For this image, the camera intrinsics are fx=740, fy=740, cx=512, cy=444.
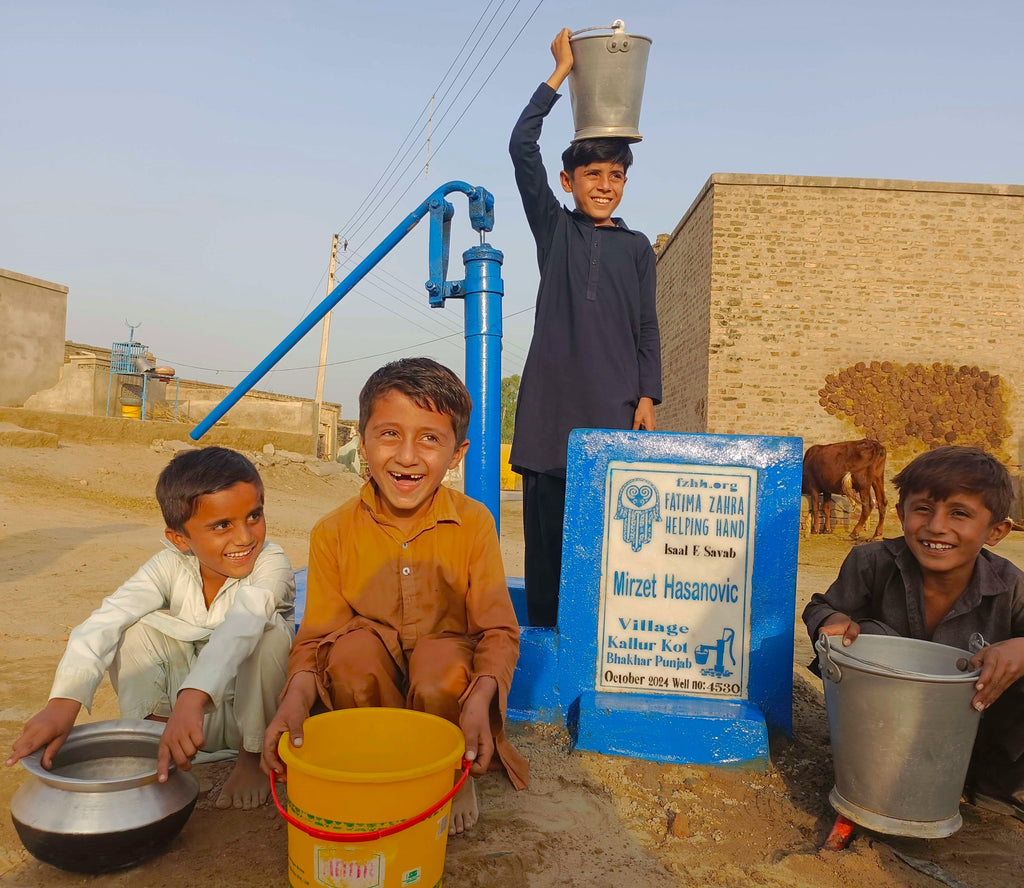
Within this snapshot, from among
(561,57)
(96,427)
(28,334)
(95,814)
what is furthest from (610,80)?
(28,334)

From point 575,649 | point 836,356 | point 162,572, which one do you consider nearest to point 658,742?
point 575,649

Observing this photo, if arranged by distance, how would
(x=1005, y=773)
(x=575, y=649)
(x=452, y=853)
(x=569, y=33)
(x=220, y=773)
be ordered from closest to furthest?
(x=452, y=853) < (x=1005, y=773) < (x=220, y=773) < (x=575, y=649) < (x=569, y=33)

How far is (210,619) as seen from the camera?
2020 millimetres

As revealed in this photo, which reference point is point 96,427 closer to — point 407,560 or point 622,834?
point 407,560

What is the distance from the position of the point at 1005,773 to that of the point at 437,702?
1453 mm

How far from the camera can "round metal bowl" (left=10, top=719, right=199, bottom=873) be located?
1.39 meters

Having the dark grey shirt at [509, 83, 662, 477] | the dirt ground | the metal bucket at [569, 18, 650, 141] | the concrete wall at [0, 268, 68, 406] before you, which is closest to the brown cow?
the dirt ground

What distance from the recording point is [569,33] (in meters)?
2.70

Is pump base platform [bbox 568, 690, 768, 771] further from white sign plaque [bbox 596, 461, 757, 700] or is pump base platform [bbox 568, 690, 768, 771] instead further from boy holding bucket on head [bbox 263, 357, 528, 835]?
boy holding bucket on head [bbox 263, 357, 528, 835]

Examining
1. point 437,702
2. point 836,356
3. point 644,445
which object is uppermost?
point 836,356

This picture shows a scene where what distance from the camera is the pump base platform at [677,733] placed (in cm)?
208

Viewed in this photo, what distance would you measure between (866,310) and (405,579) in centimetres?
1057

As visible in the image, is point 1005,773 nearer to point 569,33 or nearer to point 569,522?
point 569,522

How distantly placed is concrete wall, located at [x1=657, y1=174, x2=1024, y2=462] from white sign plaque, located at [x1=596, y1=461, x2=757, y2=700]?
346 inches
